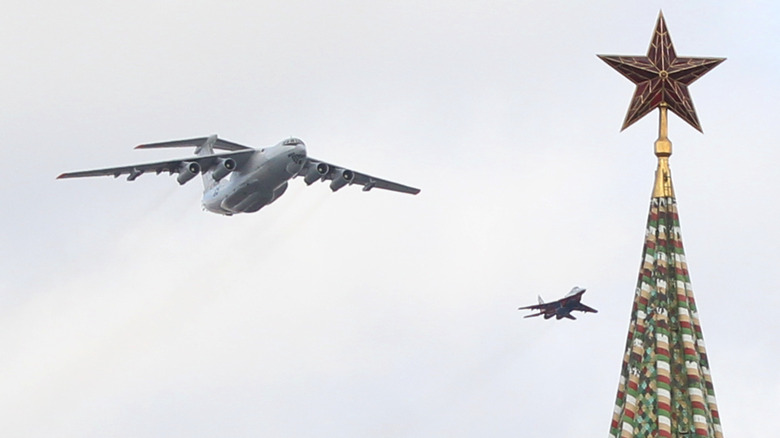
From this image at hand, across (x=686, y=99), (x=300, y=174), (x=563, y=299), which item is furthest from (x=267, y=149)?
(x=686, y=99)

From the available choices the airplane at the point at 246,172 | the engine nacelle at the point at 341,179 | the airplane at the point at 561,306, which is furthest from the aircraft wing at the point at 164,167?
the airplane at the point at 561,306

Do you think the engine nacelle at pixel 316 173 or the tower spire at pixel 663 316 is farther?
the engine nacelle at pixel 316 173

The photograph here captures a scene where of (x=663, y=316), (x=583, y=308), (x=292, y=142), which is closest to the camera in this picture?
(x=663, y=316)

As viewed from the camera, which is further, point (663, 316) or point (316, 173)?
point (316, 173)

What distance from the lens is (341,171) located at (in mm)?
Answer: 119812

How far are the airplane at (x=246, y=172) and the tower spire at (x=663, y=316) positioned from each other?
53.6 meters

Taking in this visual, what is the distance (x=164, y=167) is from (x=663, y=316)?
220 feet

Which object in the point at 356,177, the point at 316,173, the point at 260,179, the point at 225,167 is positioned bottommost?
the point at 260,179

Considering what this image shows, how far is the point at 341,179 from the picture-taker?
119m

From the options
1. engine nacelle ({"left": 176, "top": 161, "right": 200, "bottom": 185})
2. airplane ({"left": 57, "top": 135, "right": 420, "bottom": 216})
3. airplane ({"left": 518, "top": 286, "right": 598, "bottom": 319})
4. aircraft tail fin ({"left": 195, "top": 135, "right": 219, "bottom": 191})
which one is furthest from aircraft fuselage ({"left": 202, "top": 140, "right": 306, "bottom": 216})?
airplane ({"left": 518, "top": 286, "right": 598, "bottom": 319})

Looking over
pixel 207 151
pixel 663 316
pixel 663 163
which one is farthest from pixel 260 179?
pixel 663 316

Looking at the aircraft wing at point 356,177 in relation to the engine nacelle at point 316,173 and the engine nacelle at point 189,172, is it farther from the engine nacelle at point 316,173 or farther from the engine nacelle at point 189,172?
the engine nacelle at point 189,172

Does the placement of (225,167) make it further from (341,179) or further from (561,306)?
(561,306)

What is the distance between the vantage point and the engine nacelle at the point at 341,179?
119062mm
